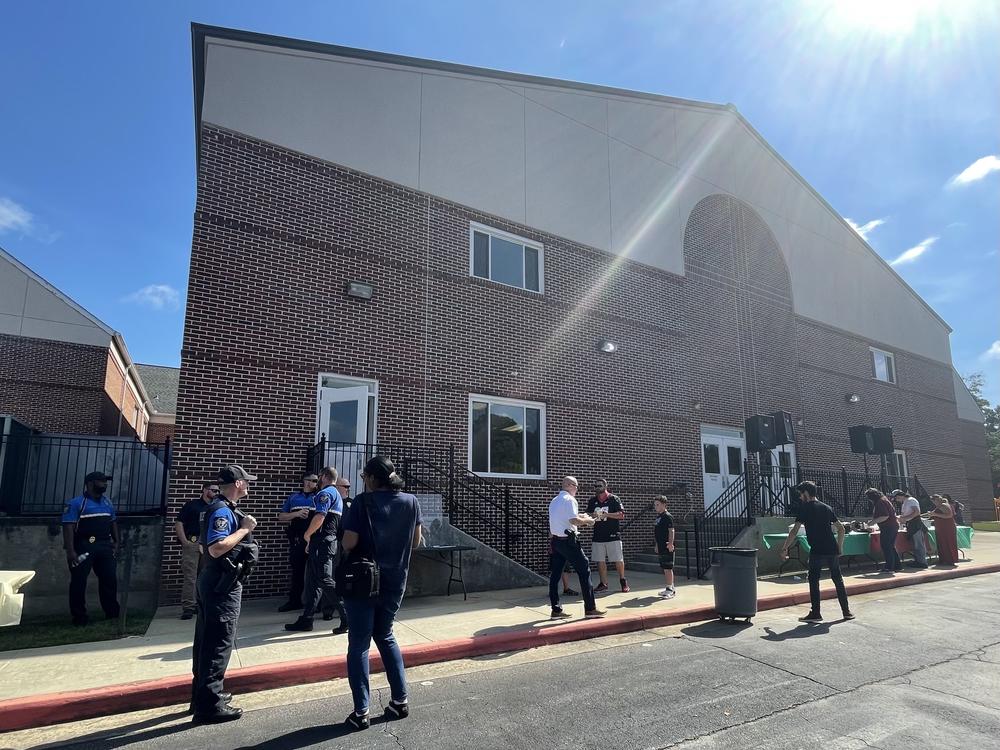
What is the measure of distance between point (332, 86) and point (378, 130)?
42.8 inches

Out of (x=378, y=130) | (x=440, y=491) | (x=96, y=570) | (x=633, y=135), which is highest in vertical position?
(x=633, y=135)

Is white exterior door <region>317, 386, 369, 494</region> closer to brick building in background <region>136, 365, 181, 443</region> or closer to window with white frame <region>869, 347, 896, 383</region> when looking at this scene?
window with white frame <region>869, 347, 896, 383</region>

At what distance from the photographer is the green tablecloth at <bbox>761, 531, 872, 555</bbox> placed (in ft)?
39.9

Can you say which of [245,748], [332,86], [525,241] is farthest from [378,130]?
[245,748]

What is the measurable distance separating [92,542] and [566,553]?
5.87m

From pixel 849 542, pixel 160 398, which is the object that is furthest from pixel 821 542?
pixel 160 398

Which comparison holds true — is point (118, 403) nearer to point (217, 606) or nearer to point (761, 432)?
point (761, 432)

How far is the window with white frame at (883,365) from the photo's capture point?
22766mm

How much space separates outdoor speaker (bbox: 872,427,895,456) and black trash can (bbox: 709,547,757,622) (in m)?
13.9

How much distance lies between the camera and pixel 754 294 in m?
18.5

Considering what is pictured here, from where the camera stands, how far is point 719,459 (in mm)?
16328

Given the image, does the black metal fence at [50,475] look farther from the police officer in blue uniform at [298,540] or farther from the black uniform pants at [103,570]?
the police officer in blue uniform at [298,540]

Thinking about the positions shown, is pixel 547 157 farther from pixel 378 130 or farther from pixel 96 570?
pixel 96 570

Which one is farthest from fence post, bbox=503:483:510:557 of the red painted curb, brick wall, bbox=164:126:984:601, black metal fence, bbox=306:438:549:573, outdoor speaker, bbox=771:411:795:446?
outdoor speaker, bbox=771:411:795:446
